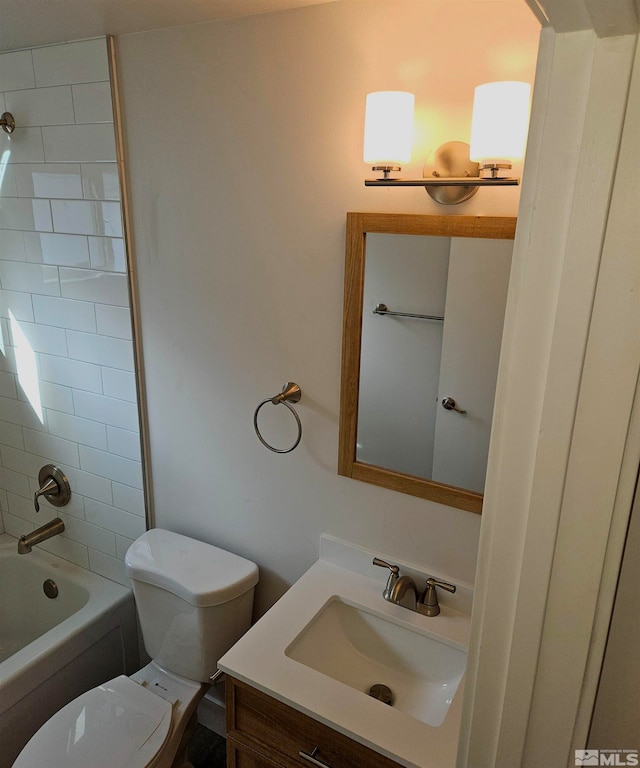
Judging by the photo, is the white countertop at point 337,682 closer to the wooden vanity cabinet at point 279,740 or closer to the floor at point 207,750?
the wooden vanity cabinet at point 279,740

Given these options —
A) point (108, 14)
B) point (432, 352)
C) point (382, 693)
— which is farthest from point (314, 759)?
point (108, 14)

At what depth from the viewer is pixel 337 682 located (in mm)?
1339

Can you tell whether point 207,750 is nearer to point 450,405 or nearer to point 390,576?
point 390,576

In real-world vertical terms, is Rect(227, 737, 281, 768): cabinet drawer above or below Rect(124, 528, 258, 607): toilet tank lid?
below

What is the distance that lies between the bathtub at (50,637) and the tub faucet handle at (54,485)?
0.92 ft

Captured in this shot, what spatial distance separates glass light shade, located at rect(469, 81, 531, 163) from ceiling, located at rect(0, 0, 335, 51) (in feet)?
1.56

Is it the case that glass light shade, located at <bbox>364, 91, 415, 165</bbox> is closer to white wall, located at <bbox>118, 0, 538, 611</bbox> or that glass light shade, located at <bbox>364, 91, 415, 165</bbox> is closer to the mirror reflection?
white wall, located at <bbox>118, 0, 538, 611</bbox>

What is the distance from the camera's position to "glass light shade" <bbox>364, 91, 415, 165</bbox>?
125 centimetres

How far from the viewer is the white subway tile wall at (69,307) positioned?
1.79m

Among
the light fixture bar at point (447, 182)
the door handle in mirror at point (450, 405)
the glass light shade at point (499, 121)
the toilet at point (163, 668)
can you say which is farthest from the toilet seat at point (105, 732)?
the glass light shade at point (499, 121)

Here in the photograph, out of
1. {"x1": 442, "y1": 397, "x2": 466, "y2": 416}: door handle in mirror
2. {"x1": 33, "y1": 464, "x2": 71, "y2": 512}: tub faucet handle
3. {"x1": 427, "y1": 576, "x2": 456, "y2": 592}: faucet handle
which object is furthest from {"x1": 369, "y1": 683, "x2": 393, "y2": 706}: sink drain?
{"x1": 33, "y1": 464, "x2": 71, "y2": 512}: tub faucet handle

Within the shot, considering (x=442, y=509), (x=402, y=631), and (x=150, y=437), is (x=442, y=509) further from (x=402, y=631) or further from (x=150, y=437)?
(x=150, y=437)

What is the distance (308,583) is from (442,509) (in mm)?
450

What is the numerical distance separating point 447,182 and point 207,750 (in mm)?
2105
